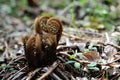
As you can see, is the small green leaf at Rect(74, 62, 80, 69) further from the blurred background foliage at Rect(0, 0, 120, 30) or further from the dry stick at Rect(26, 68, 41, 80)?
the blurred background foliage at Rect(0, 0, 120, 30)

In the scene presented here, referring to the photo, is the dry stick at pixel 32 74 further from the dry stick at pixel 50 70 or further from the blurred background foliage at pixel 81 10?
the blurred background foliage at pixel 81 10

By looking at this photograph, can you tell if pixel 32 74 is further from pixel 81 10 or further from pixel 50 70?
pixel 81 10

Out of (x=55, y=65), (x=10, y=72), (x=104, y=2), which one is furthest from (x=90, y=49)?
(x=104, y=2)

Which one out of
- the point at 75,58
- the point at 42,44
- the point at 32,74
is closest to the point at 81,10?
the point at 75,58

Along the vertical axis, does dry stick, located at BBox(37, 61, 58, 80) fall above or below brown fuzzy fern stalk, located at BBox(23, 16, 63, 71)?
below

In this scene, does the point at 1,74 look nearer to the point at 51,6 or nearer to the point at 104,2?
the point at 104,2

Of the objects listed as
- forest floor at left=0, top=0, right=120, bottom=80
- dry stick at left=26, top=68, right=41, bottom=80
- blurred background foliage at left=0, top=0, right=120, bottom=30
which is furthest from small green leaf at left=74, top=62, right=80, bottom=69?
blurred background foliage at left=0, top=0, right=120, bottom=30

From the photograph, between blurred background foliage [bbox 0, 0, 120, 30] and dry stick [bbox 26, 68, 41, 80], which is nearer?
dry stick [bbox 26, 68, 41, 80]
